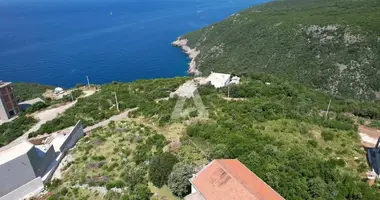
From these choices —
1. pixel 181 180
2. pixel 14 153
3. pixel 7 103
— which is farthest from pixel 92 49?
pixel 181 180

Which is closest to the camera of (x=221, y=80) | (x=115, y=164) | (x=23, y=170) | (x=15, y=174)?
(x=15, y=174)

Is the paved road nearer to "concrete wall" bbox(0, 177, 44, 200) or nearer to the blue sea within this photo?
"concrete wall" bbox(0, 177, 44, 200)

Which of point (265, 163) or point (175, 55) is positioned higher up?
point (265, 163)

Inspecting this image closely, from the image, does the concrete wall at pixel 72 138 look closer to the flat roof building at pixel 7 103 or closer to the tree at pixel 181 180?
the tree at pixel 181 180

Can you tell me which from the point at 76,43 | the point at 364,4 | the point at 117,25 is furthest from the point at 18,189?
the point at 117,25

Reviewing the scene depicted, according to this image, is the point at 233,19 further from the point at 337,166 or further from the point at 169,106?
the point at 337,166

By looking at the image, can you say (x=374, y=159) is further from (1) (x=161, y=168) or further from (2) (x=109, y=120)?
(2) (x=109, y=120)
